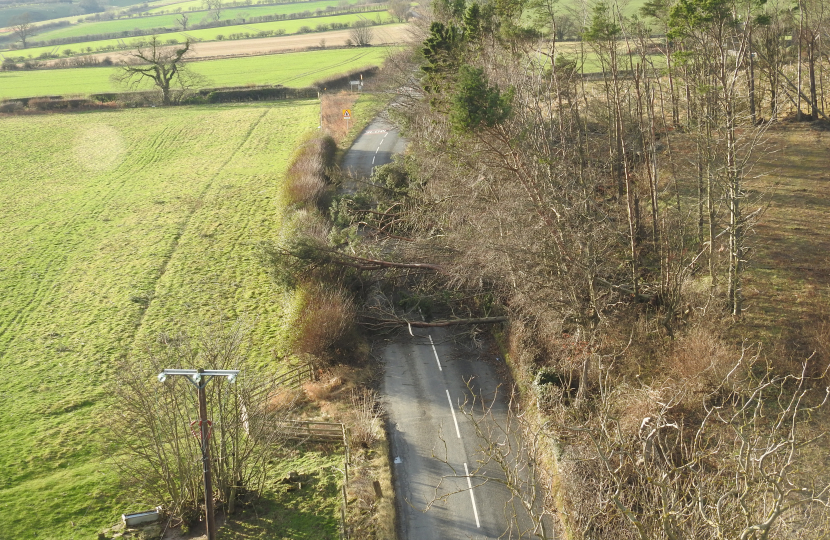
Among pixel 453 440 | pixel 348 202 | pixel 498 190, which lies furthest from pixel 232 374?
pixel 348 202

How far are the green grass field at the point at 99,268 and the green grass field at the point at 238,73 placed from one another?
19.1 m

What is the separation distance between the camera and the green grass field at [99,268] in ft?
75.4

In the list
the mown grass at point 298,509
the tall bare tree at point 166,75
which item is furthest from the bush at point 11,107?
the mown grass at point 298,509

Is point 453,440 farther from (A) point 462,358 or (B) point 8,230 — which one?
(B) point 8,230

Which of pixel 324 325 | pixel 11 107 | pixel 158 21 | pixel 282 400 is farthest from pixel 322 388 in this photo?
pixel 158 21

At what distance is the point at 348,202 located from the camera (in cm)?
3781

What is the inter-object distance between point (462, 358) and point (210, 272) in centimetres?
1637

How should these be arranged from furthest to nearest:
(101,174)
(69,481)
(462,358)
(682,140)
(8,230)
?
1. (101,174)
2. (8,230)
3. (682,140)
4. (462,358)
5. (69,481)

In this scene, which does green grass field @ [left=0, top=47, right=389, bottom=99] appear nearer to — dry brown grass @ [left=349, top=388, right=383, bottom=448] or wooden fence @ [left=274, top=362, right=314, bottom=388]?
wooden fence @ [left=274, top=362, right=314, bottom=388]

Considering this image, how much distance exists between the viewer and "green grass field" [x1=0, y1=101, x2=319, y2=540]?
2297 centimetres

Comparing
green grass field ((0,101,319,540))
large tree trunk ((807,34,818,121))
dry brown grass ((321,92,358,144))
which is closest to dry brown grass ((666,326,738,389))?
green grass field ((0,101,319,540))

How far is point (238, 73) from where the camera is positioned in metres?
98.4

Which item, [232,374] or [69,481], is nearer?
[232,374]

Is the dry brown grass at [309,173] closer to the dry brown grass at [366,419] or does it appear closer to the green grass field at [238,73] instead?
the dry brown grass at [366,419]
